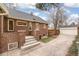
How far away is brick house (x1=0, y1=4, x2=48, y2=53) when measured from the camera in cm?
242

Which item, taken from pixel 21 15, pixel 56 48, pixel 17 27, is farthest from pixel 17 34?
pixel 56 48

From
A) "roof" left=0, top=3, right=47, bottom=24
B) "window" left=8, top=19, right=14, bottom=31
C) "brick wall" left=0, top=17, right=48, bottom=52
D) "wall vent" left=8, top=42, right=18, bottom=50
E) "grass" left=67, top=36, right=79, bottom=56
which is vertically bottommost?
"grass" left=67, top=36, right=79, bottom=56

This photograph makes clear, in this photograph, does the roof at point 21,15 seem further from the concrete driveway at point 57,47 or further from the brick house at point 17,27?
the concrete driveway at point 57,47

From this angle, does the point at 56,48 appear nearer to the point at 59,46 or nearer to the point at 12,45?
the point at 59,46

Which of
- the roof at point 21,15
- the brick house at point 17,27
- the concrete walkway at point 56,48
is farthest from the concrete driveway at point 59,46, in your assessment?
the roof at point 21,15

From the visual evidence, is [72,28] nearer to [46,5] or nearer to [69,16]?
[69,16]

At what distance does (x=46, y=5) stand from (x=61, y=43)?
48 cm

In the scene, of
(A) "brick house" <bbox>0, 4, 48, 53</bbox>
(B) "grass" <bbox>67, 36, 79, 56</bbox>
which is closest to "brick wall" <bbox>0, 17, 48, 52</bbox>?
(A) "brick house" <bbox>0, 4, 48, 53</bbox>

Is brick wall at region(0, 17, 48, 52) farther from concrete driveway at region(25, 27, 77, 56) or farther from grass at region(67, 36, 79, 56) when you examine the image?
grass at region(67, 36, 79, 56)

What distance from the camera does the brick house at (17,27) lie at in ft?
7.93

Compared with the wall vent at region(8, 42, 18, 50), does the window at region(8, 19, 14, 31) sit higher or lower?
higher

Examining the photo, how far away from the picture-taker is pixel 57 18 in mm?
2508

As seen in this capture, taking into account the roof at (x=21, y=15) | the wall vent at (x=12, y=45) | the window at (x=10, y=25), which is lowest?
the wall vent at (x=12, y=45)

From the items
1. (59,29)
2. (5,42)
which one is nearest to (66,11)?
(59,29)
